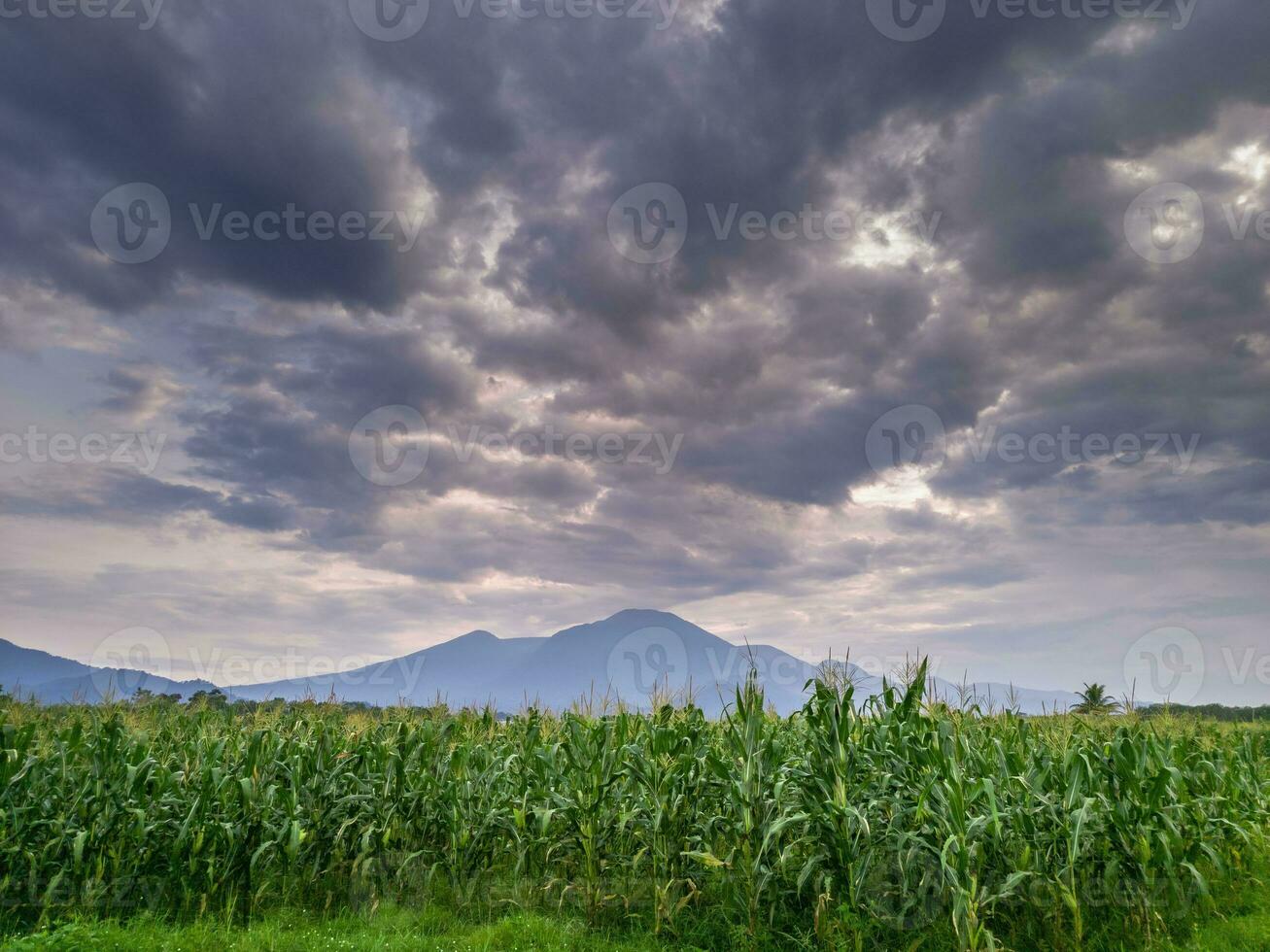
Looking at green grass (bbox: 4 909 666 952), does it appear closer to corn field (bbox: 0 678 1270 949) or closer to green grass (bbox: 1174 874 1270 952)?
corn field (bbox: 0 678 1270 949)

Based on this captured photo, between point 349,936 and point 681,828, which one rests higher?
point 681,828

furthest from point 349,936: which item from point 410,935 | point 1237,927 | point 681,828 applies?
point 1237,927

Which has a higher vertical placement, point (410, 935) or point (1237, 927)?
point (1237, 927)

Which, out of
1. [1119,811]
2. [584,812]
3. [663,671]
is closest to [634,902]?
[584,812]

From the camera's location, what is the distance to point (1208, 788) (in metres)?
11.9

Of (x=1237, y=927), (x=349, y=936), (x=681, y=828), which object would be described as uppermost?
(x=681, y=828)

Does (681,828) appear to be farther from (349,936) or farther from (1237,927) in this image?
(1237,927)

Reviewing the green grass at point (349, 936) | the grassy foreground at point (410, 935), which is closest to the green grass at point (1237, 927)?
the grassy foreground at point (410, 935)

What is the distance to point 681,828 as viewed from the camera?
1003cm

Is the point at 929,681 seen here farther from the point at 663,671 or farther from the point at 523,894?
the point at 523,894

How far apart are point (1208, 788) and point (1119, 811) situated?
188 inches

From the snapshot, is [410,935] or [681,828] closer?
[410,935]

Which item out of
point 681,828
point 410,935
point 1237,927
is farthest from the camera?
point 681,828

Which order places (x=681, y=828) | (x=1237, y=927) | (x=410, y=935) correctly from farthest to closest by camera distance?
(x=681, y=828) < (x=410, y=935) < (x=1237, y=927)
